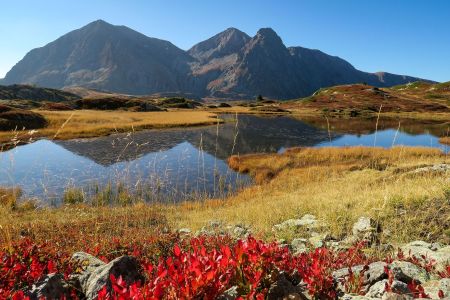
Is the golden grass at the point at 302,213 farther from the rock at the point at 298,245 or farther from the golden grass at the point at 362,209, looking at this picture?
the rock at the point at 298,245

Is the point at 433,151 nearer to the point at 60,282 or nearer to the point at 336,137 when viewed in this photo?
the point at 336,137

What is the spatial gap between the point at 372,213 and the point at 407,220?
93 centimetres

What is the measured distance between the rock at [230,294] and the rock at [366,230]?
15.2ft

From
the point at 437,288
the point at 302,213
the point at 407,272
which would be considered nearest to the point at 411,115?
the point at 302,213

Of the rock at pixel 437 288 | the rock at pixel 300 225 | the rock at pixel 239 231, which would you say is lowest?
the rock at pixel 239 231

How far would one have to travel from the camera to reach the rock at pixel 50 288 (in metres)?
4.21

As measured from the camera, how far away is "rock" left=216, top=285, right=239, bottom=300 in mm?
3682

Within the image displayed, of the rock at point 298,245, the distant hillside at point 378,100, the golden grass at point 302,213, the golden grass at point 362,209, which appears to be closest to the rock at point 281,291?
the rock at point 298,245

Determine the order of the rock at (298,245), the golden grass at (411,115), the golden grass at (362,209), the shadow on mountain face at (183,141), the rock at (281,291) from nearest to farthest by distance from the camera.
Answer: the rock at (281,291) → the rock at (298,245) → the golden grass at (362,209) → the shadow on mountain face at (183,141) → the golden grass at (411,115)

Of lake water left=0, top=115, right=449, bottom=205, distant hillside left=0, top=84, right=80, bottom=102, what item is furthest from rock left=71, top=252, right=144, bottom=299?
distant hillside left=0, top=84, right=80, bottom=102

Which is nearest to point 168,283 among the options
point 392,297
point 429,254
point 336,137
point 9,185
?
point 392,297

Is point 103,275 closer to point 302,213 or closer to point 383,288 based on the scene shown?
point 383,288

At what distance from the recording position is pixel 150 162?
23391mm

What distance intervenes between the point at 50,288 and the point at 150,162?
19.3 meters
